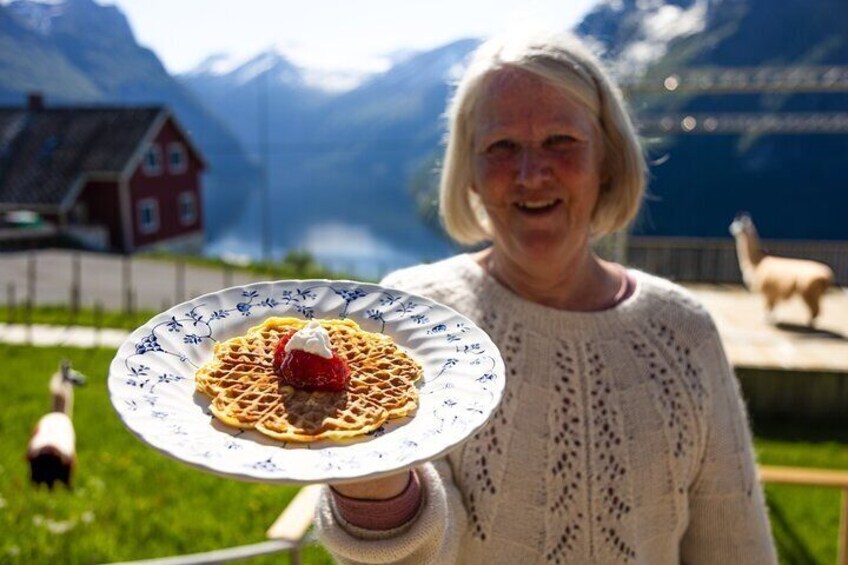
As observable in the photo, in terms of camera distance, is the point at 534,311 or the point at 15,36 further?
the point at 15,36

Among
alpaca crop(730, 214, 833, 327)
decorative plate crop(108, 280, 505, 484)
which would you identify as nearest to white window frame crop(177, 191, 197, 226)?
alpaca crop(730, 214, 833, 327)

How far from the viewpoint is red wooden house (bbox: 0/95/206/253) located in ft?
76.2

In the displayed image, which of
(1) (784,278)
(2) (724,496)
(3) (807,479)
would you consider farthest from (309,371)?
(1) (784,278)

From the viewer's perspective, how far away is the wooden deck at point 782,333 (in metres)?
6.37

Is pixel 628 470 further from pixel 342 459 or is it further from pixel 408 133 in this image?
pixel 408 133

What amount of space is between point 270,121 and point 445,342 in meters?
66.6

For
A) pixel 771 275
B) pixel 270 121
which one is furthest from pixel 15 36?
pixel 270 121

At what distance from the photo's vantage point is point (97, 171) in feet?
76.7

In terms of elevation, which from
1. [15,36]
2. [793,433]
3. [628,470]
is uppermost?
[15,36]

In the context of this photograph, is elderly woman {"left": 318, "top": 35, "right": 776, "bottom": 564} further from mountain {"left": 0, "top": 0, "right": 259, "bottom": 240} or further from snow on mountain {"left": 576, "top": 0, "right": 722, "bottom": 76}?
mountain {"left": 0, "top": 0, "right": 259, "bottom": 240}

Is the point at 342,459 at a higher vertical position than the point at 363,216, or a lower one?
higher

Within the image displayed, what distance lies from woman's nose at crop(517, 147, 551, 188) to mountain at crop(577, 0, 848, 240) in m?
20.9

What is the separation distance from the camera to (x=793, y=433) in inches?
234

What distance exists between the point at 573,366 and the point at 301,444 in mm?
894
